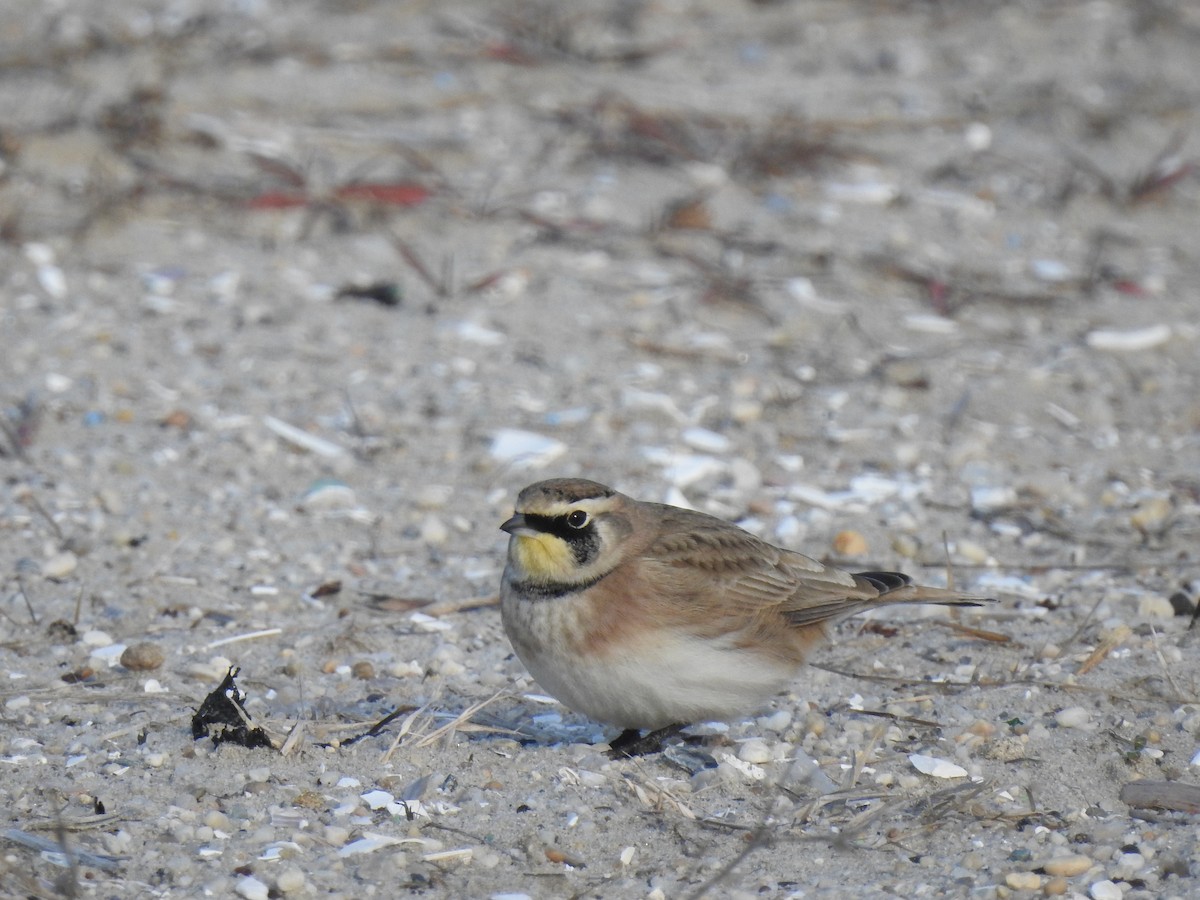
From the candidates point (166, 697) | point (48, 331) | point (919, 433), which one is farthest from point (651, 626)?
point (48, 331)

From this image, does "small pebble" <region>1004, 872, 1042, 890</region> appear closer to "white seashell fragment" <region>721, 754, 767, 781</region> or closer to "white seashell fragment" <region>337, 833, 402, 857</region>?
"white seashell fragment" <region>721, 754, 767, 781</region>

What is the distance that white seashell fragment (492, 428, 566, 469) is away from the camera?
22.2ft

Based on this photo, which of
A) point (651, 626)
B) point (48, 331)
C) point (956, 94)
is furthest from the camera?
point (956, 94)

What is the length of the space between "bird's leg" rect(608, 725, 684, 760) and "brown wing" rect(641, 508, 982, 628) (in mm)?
405

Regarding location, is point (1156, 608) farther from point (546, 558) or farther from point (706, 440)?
point (546, 558)

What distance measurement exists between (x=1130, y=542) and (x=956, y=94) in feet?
20.5

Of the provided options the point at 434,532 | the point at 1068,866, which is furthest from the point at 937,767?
the point at 434,532

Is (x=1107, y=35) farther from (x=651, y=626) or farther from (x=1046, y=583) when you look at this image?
(x=651, y=626)

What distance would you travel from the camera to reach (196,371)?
24.3 ft

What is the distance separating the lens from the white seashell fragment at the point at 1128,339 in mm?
8070

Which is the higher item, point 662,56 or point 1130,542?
point 662,56

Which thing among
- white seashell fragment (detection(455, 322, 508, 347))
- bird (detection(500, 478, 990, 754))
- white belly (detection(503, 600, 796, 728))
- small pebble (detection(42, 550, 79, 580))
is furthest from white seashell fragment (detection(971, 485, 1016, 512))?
small pebble (detection(42, 550, 79, 580))

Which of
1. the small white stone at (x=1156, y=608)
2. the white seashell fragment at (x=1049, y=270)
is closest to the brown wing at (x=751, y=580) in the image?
the small white stone at (x=1156, y=608)

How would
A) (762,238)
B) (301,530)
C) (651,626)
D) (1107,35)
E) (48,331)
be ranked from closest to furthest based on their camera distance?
(651,626) → (301,530) → (48,331) → (762,238) → (1107,35)
